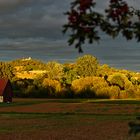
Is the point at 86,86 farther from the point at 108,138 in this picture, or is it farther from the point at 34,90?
the point at 108,138

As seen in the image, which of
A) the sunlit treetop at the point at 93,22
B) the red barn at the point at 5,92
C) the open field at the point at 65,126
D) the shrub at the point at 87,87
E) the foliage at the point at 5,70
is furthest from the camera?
the foliage at the point at 5,70

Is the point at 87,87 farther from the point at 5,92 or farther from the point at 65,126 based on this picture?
the point at 65,126

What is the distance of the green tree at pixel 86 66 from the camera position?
158m

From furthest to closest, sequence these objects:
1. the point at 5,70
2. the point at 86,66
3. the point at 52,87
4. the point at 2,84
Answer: the point at 86,66 → the point at 5,70 → the point at 52,87 → the point at 2,84

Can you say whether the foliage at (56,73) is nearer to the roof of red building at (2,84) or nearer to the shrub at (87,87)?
the shrub at (87,87)

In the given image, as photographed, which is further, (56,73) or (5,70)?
(5,70)

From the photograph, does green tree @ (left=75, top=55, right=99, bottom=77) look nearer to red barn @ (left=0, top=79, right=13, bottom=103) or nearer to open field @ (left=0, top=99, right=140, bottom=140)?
Result: red barn @ (left=0, top=79, right=13, bottom=103)

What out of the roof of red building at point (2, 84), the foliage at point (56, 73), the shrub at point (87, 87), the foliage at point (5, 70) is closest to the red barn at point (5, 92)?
the roof of red building at point (2, 84)

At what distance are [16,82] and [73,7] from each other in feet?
408

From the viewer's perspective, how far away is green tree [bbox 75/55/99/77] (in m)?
158

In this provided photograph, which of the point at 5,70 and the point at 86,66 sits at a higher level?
the point at 86,66

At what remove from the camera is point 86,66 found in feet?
523

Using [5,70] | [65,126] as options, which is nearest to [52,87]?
[5,70]

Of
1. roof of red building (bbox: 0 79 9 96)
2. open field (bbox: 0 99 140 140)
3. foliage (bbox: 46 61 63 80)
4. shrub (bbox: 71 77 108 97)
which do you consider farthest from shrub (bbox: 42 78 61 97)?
open field (bbox: 0 99 140 140)
